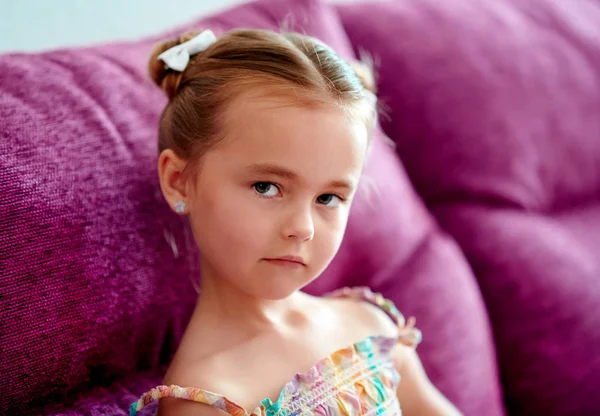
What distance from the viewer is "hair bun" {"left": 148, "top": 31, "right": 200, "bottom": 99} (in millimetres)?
925

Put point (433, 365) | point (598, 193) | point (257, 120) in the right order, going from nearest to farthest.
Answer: point (257, 120) < point (433, 365) < point (598, 193)

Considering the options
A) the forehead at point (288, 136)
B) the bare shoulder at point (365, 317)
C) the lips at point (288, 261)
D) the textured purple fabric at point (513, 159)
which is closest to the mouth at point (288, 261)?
the lips at point (288, 261)

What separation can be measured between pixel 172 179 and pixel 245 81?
171 millimetres

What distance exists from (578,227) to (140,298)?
101 cm

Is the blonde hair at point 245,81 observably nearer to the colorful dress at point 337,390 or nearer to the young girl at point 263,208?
the young girl at point 263,208

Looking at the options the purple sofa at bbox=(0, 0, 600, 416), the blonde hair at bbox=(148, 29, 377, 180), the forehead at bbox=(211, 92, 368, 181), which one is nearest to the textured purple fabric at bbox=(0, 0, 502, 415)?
the purple sofa at bbox=(0, 0, 600, 416)

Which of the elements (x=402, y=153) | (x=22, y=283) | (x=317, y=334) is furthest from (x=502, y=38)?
(x=22, y=283)

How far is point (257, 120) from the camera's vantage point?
2.60 feet

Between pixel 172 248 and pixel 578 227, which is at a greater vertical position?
pixel 172 248

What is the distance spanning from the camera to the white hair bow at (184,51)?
2.99ft

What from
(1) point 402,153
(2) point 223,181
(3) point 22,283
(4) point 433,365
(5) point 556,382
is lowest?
(5) point 556,382

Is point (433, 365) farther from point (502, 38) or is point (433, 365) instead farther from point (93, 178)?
point (502, 38)

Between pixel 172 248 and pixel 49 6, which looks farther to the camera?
pixel 49 6

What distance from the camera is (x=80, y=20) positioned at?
1.29 meters
